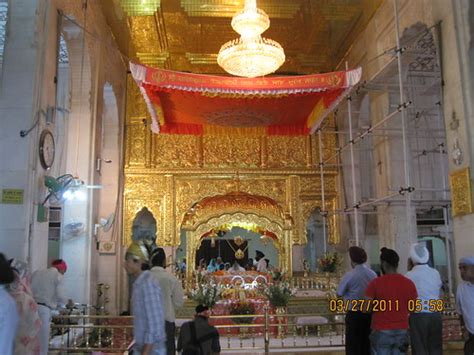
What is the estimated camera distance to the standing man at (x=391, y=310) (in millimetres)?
3787

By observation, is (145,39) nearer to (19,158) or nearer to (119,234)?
(119,234)

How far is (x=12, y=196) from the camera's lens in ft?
18.4

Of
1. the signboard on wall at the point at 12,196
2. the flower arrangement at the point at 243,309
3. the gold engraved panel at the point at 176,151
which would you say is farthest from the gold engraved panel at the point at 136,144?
the signboard on wall at the point at 12,196

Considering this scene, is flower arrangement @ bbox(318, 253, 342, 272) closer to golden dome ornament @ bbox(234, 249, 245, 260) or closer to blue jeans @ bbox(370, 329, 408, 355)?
golden dome ornament @ bbox(234, 249, 245, 260)

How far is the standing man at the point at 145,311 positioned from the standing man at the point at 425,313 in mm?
2214

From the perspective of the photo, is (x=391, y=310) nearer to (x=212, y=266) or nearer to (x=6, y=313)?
(x=6, y=313)

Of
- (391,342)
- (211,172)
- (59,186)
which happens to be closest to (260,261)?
(211,172)

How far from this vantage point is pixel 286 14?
9.85 m

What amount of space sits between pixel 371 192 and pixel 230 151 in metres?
3.46

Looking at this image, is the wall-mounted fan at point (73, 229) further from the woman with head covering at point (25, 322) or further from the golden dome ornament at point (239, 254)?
the woman with head covering at point (25, 322)

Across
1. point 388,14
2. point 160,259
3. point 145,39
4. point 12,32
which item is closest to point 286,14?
point 388,14

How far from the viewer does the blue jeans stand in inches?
151

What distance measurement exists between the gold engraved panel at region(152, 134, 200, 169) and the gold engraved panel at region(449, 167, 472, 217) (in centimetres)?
682

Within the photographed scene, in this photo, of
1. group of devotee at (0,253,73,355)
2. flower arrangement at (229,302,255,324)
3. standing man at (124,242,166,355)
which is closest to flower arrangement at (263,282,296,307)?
flower arrangement at (229,302,255,324)
